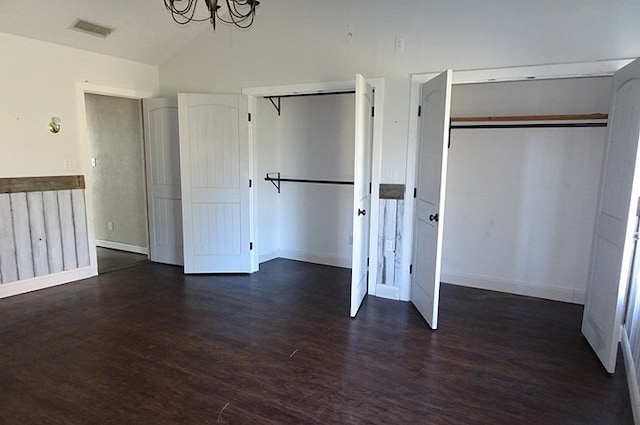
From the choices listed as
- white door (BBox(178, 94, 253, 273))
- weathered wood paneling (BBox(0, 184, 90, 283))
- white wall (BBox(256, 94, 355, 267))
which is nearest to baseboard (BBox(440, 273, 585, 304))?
white wall (BBox(256, 94, 355, 267))

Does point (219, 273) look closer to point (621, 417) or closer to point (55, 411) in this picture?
point (55, 411)

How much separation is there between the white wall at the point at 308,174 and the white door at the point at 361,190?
1.11 meters

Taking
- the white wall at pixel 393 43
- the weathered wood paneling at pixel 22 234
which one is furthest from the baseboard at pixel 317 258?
the weathered wood paneling at pixel 22 234

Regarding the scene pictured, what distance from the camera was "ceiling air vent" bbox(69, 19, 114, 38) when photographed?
12.8 feet

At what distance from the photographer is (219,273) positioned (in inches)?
188

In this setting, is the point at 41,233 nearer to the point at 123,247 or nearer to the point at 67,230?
the point at 67,230

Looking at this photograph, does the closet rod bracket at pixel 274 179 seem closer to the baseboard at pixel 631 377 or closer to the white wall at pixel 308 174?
the white wall at pixel 308 174

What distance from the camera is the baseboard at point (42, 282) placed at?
12.8ft

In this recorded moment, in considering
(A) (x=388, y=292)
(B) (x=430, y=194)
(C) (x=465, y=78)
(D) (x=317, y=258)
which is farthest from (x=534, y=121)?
(D) (x=317, y=258)

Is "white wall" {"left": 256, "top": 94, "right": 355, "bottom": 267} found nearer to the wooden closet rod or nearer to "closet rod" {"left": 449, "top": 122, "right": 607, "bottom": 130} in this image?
"closet rod" {"left": 449, "top": 122, "right": 607, "bottom": 130}

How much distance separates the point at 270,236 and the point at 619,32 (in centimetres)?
426

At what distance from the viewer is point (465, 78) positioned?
3.39 m

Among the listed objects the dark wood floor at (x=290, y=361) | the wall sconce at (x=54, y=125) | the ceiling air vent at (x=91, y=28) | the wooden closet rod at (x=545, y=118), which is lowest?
the dark wood floor at (x=290, y=361)

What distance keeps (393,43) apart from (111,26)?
3.03 meters
